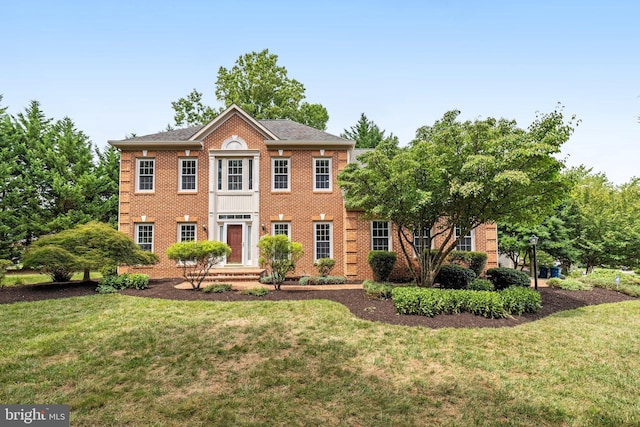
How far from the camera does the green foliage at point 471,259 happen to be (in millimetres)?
14875

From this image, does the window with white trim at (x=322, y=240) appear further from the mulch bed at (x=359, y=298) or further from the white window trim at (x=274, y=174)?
the mulch bed at (x=359, y=298)

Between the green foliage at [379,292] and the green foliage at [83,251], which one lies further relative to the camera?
the green foliage at [83,251]

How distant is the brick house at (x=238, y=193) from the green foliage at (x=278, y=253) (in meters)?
3.90

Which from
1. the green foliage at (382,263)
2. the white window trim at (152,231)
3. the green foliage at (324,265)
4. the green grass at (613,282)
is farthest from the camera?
the white window trim at (152,231)

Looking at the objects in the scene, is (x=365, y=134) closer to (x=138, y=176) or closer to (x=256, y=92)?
(x=256, y=92)

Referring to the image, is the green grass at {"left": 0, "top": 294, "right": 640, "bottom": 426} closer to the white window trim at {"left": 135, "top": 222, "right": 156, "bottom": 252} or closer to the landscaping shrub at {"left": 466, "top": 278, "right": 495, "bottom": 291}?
the landscaping shrub at {"left": 466, "top": 278, "right": 495, "bottom": 291}

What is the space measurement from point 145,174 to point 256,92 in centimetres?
1588

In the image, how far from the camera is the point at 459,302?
862 cm

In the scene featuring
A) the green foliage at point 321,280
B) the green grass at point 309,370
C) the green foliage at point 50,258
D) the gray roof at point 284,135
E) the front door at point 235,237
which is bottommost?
the green grass at point 309,370

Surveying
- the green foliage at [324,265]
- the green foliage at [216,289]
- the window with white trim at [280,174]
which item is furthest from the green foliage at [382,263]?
the green foliage at [216,289]

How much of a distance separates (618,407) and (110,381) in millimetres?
7294

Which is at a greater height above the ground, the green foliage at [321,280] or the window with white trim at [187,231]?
the window with white trim at [187,231]

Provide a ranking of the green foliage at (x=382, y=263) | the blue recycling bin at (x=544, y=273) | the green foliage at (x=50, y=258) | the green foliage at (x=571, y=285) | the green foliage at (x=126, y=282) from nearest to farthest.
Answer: the green foliage at (x=50, y=258) < the green foliage at (x=126, y=282) < the green foliage at (x=571, y=285) < the green foliage at (x=382, y=263) < the blue recycling bin at (x=544, y=273)

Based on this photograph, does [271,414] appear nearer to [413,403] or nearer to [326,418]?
[326,418]
